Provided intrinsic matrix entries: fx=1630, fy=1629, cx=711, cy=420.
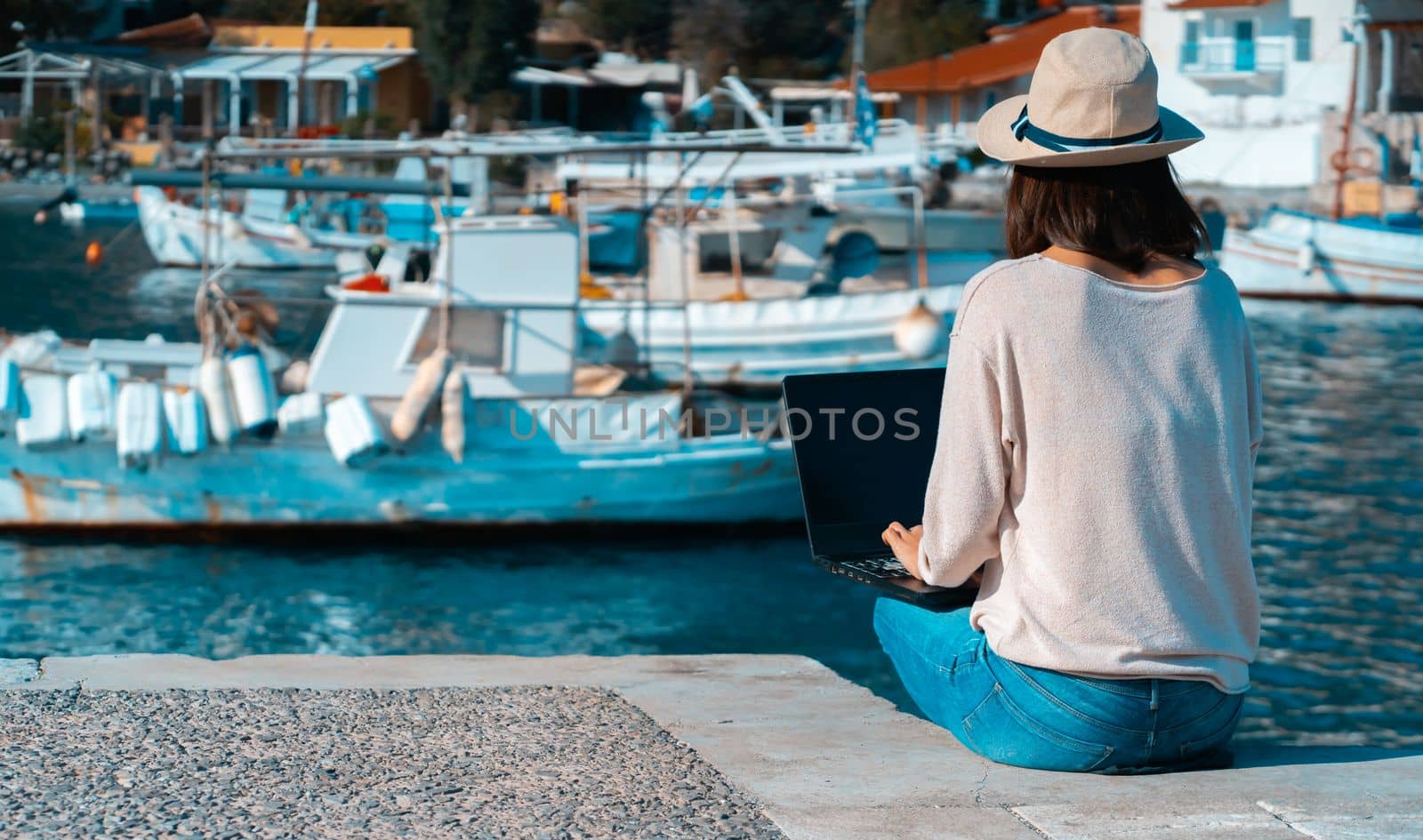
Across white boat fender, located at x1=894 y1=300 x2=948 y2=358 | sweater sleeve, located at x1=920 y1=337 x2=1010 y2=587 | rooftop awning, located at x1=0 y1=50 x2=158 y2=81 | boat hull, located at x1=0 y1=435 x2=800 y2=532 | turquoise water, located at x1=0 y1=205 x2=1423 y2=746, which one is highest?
rooftop awning, located at x1=0 y1=50 x2=158 y2=81

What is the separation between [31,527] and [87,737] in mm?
9481

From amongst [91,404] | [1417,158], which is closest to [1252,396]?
[91,404]

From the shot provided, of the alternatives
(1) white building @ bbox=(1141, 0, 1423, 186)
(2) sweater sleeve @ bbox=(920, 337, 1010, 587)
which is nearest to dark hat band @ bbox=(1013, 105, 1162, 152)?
(2) sweater sleeve @ bbox=(920, 337, 1010, 587)

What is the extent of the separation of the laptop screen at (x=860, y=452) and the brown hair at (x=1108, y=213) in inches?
23.7

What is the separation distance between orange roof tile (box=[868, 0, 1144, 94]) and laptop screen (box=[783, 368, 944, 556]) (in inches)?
1552

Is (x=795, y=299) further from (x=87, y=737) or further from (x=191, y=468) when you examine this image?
(x=87, y=737)

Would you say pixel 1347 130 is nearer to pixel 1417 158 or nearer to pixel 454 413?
pixel 1417 158

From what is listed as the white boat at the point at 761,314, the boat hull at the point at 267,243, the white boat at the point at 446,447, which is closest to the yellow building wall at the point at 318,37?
the boat hull at the point at 267,243

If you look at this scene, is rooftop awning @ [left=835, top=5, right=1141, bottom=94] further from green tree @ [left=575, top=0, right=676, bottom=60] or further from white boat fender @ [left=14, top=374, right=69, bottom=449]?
white boat fender @ [left=14, top=374, right=69, bottom=449]

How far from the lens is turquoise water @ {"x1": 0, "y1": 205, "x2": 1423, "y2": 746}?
30.7 feet

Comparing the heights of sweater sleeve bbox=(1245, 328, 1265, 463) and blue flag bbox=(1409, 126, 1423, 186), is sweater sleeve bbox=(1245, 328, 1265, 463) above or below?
below

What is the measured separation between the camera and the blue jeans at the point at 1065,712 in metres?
2.75

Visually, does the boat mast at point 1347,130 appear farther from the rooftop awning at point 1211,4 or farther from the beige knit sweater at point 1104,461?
the beige knit sweater at point 1104,461

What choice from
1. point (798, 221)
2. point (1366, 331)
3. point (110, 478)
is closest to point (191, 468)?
point (110, 478)
